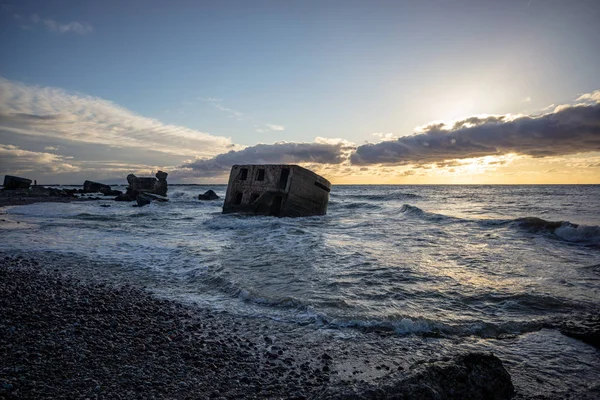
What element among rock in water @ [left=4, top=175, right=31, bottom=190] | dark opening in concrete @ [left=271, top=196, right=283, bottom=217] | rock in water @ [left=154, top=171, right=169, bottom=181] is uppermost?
rock in water @ [left=154, top=171, right=169, bottom=181]

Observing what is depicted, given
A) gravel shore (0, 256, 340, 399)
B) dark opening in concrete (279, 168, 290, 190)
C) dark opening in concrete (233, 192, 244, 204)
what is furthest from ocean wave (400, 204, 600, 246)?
gravel shore (0, 256, 340, 399)

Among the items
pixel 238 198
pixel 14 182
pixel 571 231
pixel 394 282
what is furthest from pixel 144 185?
pixel 571 231

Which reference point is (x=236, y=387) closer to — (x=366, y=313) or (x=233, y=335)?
(x=233, y=335)

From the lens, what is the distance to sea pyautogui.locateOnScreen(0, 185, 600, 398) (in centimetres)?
399

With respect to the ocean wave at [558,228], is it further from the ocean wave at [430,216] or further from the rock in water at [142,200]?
the rock in water at [142,200]

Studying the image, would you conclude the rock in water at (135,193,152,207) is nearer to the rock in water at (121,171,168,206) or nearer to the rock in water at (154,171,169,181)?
the rock in water at (121,171,168,206)

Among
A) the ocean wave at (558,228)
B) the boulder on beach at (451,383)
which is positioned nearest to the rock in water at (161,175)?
the ocean wave at (558,228)

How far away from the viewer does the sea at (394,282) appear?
3994mm

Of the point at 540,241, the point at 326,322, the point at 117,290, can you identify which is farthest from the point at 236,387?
the point at 540,241

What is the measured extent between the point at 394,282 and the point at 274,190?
12986mm

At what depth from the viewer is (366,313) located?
4.91m

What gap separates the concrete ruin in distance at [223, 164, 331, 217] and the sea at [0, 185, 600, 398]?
5.87m

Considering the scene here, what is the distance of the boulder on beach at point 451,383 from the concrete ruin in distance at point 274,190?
639 inches

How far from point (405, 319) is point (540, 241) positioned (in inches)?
433
